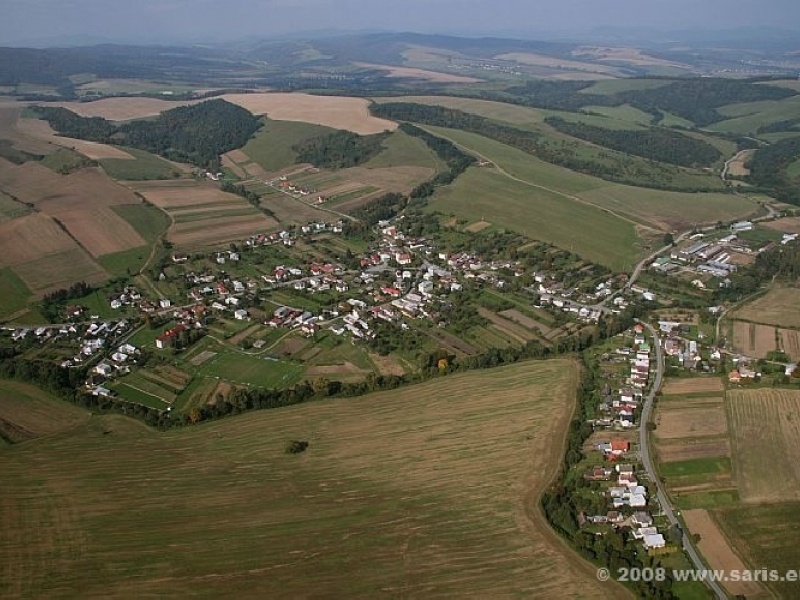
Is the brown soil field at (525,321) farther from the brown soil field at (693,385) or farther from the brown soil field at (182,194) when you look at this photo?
the brown soil field at (182,194)

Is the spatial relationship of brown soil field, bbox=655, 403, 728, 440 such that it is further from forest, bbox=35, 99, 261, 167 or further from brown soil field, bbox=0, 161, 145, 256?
forest, bbox=35, 99, 261, 167

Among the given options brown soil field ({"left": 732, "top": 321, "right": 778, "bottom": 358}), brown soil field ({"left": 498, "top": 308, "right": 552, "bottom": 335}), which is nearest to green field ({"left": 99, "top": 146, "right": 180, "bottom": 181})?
brown soil field ({"left": 498, "top": 308, "right": 552, "bottom": 335})

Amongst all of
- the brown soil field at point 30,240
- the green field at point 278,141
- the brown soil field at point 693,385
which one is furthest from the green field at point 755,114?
the brown soil field at point 30,240

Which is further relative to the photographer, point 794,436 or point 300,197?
point 300,197

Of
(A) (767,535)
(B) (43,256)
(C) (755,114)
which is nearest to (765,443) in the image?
(A) (767,535)

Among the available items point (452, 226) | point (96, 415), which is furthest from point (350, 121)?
point (96, 415)

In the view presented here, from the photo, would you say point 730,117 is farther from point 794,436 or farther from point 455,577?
point 455,577
